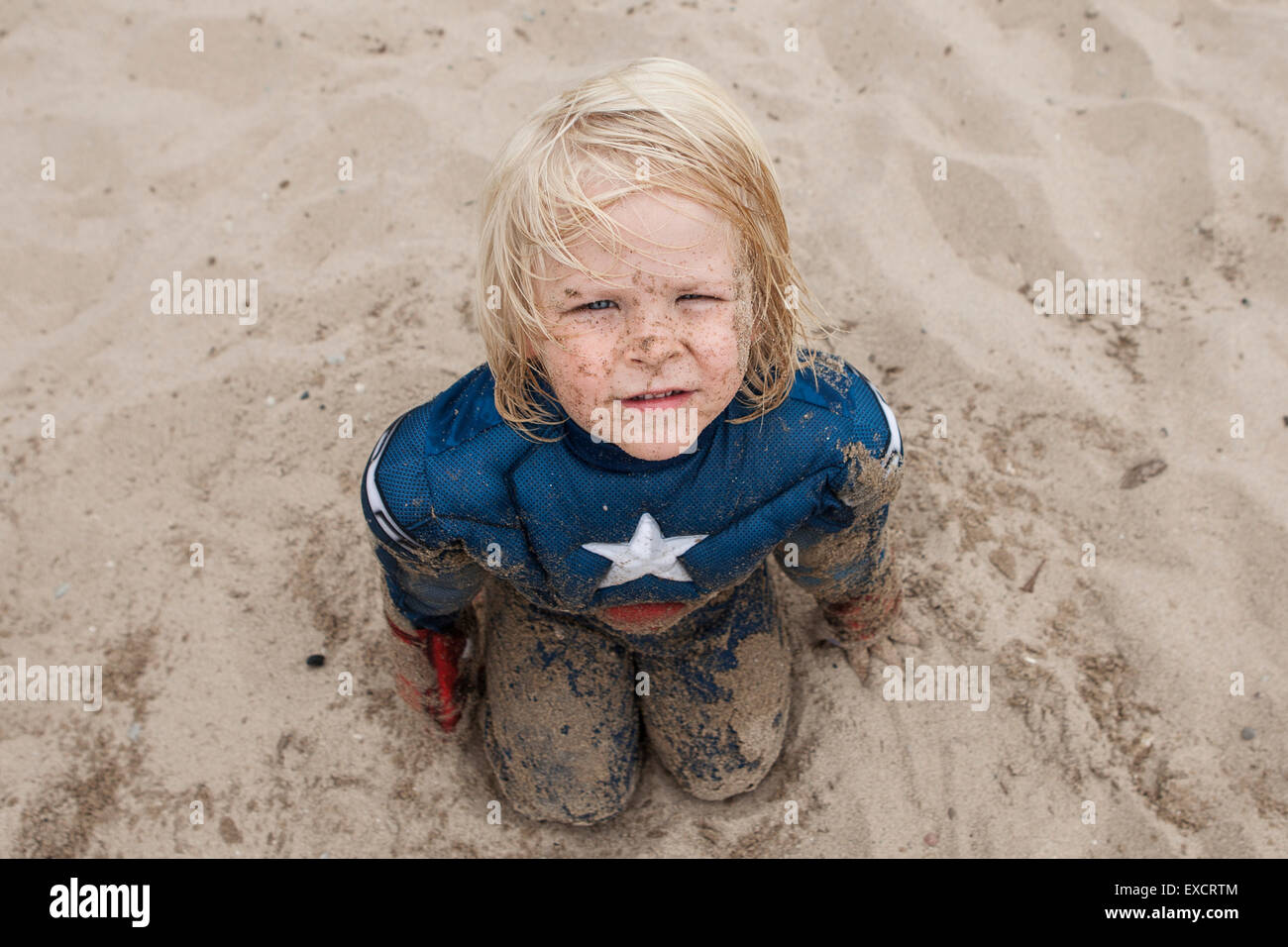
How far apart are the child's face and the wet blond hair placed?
0.02 metres

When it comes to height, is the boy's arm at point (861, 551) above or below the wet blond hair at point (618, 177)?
below

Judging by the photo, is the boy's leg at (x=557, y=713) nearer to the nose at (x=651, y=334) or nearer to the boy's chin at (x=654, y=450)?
the boy's chin at (x=654, y=450)

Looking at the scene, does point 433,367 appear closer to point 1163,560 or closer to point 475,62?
point 475,62

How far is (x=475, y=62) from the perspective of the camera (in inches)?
121

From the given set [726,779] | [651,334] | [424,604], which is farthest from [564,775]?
[651,334]

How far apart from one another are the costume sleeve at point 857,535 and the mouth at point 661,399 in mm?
390

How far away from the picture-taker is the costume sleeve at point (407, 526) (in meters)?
1.54

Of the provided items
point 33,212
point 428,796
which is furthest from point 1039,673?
point 33,212

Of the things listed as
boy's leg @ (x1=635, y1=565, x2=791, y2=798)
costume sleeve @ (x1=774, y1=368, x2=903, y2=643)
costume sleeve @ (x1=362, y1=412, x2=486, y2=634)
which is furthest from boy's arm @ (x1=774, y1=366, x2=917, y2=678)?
costume sleeve @ (x1=362, y1=412, x2=486, y2=634)

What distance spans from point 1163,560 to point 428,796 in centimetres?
175

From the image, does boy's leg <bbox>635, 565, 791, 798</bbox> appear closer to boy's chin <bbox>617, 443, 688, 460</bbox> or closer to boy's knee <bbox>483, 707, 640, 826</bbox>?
boy's knee <bbox>483, 707, 640, 826</bbox>

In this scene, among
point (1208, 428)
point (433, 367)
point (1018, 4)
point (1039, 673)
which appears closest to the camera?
point (1039, 673)

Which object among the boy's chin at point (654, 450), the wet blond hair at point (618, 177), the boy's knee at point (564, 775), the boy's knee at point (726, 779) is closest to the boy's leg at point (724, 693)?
the boy's knee at point (726, 779)

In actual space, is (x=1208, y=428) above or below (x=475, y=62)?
below
